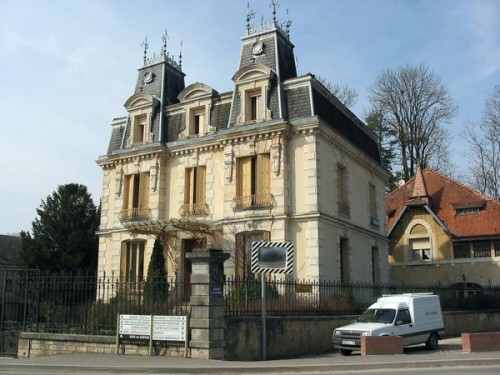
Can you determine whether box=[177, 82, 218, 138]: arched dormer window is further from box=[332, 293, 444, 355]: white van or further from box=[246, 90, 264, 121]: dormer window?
box=[332, 293, 444, 355]: white van

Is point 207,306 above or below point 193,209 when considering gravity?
below

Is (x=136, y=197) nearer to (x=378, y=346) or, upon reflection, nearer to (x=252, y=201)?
(x=252, y=201)

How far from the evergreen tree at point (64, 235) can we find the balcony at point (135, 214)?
6405 mm

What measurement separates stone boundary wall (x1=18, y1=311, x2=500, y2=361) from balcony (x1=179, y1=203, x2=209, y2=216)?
9656mm

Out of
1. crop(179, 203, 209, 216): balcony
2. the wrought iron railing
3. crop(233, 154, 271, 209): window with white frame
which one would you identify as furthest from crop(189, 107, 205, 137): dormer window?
the wrought iron railing

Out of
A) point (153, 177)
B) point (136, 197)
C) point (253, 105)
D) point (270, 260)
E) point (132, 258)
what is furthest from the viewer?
point (136, 197)

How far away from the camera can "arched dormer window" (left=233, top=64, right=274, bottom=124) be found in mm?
A: 25172

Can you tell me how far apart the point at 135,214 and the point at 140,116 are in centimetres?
546

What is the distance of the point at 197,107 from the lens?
27.8 meters

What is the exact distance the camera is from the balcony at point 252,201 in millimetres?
23906

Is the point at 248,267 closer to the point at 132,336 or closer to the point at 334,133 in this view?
the point at 334,133

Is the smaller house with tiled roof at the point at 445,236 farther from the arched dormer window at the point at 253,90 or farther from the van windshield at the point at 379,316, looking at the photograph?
the van windshield at the point at 379,316

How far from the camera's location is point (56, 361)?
13695mm

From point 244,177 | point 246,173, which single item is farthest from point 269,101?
point 244,177
